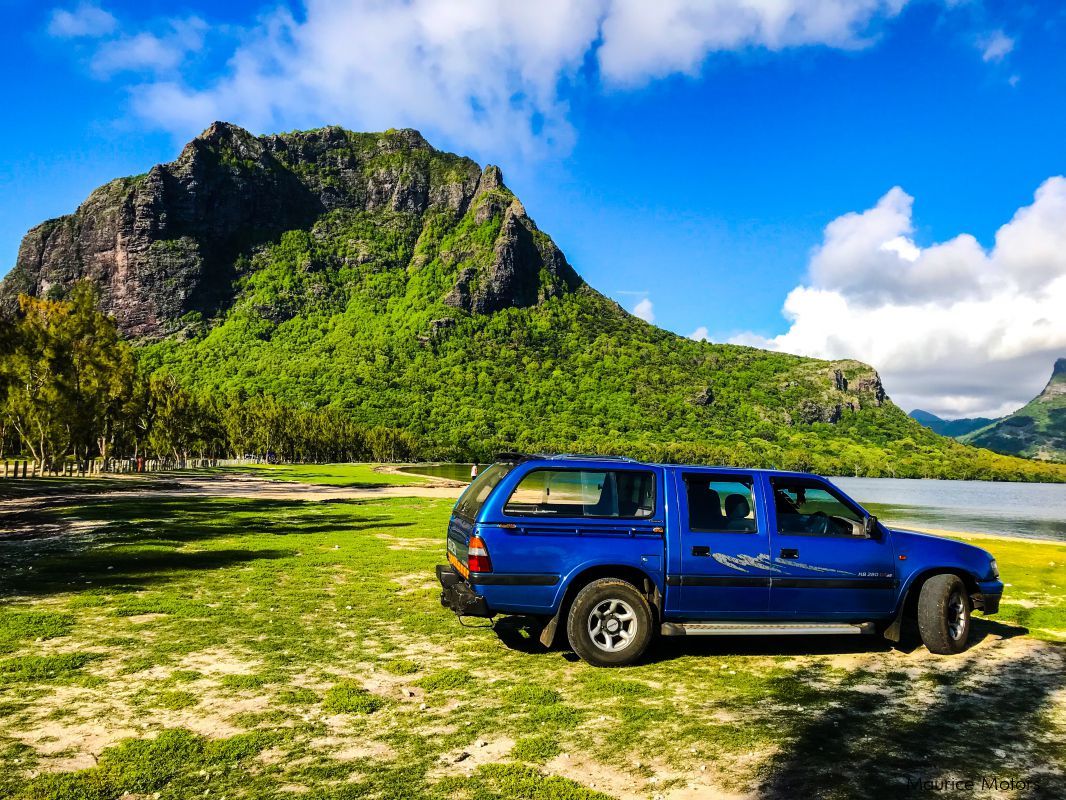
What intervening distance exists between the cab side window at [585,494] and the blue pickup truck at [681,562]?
0.06 ft

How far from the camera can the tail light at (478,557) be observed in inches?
297

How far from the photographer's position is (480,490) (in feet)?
28.8

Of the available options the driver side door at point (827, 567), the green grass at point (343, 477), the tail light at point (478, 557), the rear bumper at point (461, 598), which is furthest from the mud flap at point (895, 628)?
the green grass at point (343, 477)

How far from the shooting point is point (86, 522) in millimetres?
21297

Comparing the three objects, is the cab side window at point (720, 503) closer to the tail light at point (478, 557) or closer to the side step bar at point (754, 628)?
the side step bar at point (754, 628)

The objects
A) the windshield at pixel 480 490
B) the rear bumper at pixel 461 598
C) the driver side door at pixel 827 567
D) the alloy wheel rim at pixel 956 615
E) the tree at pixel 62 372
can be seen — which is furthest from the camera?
the tree at pixel 62 372

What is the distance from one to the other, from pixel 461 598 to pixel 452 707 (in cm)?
162

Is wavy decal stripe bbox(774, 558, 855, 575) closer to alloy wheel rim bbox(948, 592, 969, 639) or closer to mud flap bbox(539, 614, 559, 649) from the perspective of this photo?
alloy wheel rim bbox(948, 592, 969, 639)

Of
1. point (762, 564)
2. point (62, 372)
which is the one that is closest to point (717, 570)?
point (762, 564)

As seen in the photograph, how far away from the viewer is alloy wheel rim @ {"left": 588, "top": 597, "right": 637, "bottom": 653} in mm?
7781

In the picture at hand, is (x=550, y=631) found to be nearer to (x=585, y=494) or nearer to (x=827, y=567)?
(x=585, y=494)

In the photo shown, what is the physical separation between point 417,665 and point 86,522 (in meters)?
19.5

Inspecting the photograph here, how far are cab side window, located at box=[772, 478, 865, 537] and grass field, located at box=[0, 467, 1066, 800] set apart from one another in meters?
1.67

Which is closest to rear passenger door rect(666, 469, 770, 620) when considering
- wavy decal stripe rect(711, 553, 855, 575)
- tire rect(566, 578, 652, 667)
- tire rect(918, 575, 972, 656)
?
wavy decal stripe rect(711, 553, 855, 575)
